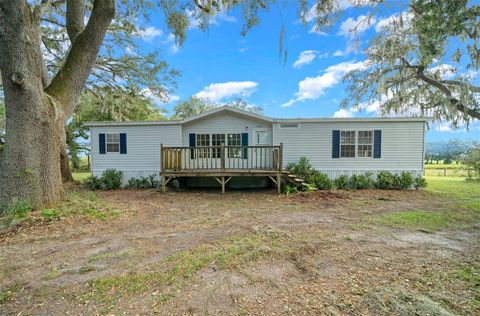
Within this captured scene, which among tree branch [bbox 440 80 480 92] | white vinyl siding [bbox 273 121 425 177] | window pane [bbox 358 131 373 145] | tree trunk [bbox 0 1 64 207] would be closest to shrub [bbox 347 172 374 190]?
white vinyl siding [bbox 273 121 425 177]

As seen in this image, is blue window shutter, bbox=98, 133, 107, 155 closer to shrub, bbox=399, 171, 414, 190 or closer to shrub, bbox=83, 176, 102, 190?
shrub, bbox=83, 176, 102, 190

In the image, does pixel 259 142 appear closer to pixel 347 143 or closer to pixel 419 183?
pixel 347 143

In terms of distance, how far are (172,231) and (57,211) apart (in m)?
2.87

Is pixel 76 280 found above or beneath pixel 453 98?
beneath

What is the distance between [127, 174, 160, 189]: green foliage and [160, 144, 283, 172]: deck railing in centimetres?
154

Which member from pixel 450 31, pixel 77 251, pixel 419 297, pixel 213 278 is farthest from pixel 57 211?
pixel 450 31

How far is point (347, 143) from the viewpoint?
1064 cm

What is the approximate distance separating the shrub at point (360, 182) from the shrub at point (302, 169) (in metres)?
1.66

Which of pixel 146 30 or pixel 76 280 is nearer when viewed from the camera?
pixel 76 280

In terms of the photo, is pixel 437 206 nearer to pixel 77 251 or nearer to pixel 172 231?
pixel 172 231

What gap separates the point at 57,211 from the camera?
5375 mm

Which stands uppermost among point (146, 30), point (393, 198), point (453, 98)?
point (146, 30)

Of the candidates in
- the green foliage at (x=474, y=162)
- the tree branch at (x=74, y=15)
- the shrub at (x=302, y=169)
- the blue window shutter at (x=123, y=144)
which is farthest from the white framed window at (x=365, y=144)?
the tree branch at (x=74, y=15)

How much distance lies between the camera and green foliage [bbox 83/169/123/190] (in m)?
10.5
